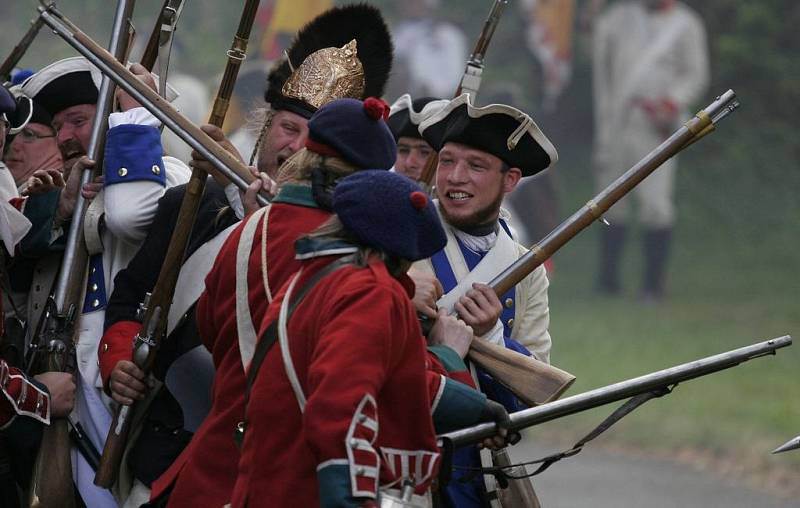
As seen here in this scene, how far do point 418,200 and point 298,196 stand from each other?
17.3 inches

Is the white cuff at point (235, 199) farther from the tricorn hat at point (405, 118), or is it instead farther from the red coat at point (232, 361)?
the tricorn hat at point (405, 118)

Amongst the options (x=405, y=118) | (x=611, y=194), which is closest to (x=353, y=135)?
(x=611, y=194)

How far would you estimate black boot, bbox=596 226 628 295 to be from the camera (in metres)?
18.5

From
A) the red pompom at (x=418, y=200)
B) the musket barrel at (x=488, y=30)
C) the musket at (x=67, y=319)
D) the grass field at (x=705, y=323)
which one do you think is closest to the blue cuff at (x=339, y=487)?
the red pompom at (x=418, y=200)

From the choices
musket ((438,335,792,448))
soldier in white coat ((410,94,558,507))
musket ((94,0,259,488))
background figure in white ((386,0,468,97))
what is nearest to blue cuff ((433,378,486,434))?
musket ((438,335,792,448))

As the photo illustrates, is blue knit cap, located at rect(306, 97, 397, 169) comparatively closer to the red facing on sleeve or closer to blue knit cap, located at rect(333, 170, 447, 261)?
blue knit cap, located at rect(333, 170, 447, 261)

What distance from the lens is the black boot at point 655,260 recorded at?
59.2 ft

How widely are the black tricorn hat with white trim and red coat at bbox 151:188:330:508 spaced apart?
103 cm

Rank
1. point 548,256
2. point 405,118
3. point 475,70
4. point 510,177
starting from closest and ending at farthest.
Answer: point 548,256 → point 510,177 → point 475,70 → point 405,118

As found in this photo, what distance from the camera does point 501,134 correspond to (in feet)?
16.8

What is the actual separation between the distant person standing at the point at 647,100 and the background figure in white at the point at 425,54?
1.74 meters

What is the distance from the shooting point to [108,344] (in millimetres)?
5043

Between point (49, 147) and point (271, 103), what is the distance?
84 cm

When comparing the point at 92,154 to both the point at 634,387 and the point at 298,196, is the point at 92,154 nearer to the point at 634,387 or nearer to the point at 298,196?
the point at 298,196
